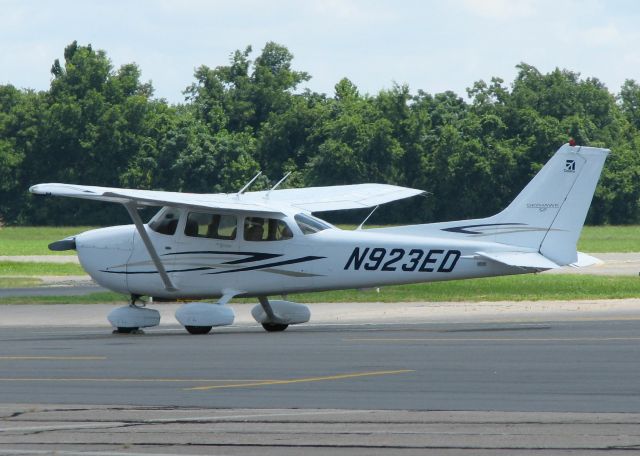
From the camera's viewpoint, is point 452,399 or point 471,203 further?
point 471,203

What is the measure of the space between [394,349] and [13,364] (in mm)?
4686

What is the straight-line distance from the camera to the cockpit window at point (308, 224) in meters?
20.9

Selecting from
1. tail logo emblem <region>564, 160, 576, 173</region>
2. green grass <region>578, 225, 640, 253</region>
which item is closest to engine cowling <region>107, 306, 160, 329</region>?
tail logo emblem <region>564, 160, 576, 173</region>

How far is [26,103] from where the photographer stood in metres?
88.5

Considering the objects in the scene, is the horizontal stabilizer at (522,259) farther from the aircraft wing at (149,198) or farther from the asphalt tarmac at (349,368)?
the aircraft wing at (149,198)

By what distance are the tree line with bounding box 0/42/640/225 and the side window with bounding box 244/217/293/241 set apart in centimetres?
5977

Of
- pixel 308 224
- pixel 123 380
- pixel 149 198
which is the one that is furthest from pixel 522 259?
pixel 123 380

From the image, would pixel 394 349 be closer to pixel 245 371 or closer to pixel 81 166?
pixel 245 371

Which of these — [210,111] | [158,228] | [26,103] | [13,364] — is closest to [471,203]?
[210,111]

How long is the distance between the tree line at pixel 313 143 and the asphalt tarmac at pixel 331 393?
62.1 m

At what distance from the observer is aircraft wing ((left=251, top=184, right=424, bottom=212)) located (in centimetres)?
2359

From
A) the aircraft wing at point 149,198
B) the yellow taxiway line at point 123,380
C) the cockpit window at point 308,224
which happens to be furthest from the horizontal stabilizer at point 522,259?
the yellow taxiway line at point 123,380

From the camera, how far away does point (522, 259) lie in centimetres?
1966

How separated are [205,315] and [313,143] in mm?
67191
